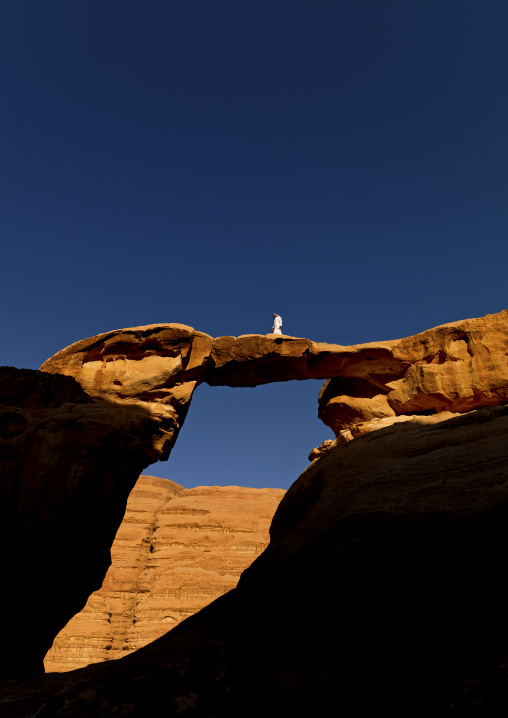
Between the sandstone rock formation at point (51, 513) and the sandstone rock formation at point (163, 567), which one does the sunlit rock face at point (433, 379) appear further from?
the sandstone rock formation at point (163, 567)

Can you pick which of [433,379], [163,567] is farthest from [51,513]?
[163,567]

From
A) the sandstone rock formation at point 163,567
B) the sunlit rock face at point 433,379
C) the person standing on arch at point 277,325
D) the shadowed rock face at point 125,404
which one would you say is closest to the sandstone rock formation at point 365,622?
the shadowed rock face at point 125,404

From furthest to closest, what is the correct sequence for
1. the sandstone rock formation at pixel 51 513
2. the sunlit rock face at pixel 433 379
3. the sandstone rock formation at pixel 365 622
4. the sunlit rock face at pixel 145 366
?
the sunlit rock face at pixel 145 366 < the sunlit rock face at pixel 433 379 < the sandstone rock formation at pixel 51 513 < the sandstone rock formation at pixel 365 622

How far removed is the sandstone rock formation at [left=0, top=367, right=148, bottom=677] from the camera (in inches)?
571

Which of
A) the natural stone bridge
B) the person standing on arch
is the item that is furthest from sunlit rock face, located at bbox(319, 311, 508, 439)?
A: the person standing on arch

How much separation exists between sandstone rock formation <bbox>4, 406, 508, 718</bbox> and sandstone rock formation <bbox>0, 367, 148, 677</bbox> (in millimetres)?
4569

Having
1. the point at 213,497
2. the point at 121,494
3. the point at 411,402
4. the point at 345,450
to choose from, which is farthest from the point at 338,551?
the point at 213,497

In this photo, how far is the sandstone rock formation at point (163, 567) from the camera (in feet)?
115

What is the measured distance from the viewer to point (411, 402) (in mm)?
23125

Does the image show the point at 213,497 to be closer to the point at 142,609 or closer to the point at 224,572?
the point at 224,572

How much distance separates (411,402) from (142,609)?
24.7 meters

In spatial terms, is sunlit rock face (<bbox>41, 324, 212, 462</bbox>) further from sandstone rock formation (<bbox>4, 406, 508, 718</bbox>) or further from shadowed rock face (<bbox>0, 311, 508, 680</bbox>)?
sandstone rock formation (<bbox>4, 406, 508, 718</bbox>)

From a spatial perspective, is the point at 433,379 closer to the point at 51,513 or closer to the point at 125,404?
the point at 125,404

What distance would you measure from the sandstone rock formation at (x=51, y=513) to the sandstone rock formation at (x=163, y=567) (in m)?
20.4
